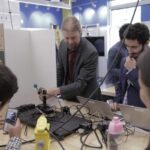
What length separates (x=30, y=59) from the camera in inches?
78.7

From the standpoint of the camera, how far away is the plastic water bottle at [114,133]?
1.12 meters

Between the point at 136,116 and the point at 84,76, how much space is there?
2.33 feet

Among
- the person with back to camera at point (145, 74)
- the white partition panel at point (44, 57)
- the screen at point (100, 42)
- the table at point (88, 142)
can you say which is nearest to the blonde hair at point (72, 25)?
the white partition panel at point (44, 57)

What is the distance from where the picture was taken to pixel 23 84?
199cm

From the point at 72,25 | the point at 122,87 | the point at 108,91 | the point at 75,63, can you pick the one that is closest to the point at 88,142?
the point at 122,87

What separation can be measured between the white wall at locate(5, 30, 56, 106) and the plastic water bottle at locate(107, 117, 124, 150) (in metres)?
0.82

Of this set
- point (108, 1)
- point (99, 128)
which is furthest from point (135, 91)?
point (108, 1)

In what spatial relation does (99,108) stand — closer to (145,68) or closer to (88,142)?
(88,142)

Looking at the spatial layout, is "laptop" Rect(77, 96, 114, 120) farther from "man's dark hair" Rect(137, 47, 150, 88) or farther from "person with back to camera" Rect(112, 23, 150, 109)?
"man's dark hair" Rect(137, 47, 150, 88)

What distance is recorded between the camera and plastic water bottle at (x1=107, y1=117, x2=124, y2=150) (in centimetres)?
112

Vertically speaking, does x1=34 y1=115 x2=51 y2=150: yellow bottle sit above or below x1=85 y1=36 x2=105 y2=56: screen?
below

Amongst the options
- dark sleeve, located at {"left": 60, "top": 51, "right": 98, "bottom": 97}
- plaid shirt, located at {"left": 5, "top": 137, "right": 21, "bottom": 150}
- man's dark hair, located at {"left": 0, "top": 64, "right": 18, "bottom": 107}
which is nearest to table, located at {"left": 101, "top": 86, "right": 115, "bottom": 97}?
dark sleeve, located at {"left": 60, "top": 51, "right": 98, "bottom": 97}

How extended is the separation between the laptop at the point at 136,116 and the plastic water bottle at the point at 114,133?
0.18 metres

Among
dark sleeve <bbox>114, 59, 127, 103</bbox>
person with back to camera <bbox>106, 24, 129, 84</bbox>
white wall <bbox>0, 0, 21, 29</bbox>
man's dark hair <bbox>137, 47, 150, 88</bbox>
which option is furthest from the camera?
white wall <bbox>0, 0, 21, 29</bbox>
